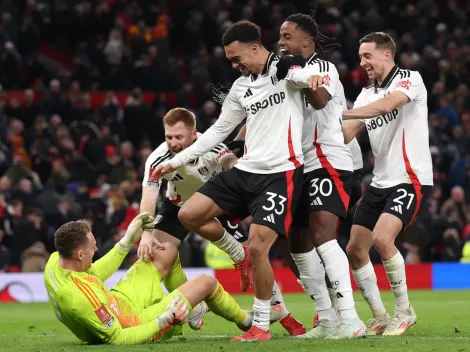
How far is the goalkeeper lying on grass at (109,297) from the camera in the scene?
24.4ft

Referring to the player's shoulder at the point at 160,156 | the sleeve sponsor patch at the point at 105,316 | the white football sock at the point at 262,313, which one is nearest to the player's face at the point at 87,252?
the sleeve sponsor patch at the point at 105,316

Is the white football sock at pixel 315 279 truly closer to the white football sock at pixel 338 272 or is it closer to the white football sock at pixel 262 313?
the white football sock at pixel 338 272

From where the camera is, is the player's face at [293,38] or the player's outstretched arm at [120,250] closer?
the player's outstretched arm at [120,250]

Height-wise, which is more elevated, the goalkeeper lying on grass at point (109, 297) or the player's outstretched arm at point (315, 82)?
the player's outstretched arm at point (315, 82)

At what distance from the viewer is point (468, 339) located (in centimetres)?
781

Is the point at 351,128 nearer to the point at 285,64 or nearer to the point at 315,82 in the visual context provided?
the point at 285,64

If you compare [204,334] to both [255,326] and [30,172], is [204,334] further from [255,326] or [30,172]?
[30,172]

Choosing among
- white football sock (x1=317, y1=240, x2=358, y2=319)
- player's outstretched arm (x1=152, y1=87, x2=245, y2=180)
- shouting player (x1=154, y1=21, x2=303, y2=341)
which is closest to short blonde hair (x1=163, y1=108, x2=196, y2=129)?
player's outstretched arm (x1=152, y1=87, x2=245, y2=180)

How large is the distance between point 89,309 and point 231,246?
181cm

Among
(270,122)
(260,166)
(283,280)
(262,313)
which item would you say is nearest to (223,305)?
(262,313)

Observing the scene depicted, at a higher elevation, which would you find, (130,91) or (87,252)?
(130,91)

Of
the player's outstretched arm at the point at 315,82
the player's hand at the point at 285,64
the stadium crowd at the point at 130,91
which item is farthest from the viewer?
the stadium crowd at the point at 130,91

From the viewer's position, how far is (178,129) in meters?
8.89

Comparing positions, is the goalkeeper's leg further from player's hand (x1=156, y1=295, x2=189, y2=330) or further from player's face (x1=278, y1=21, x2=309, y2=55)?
player's face (x1=278, y1=21, x2=309, y2=55)
